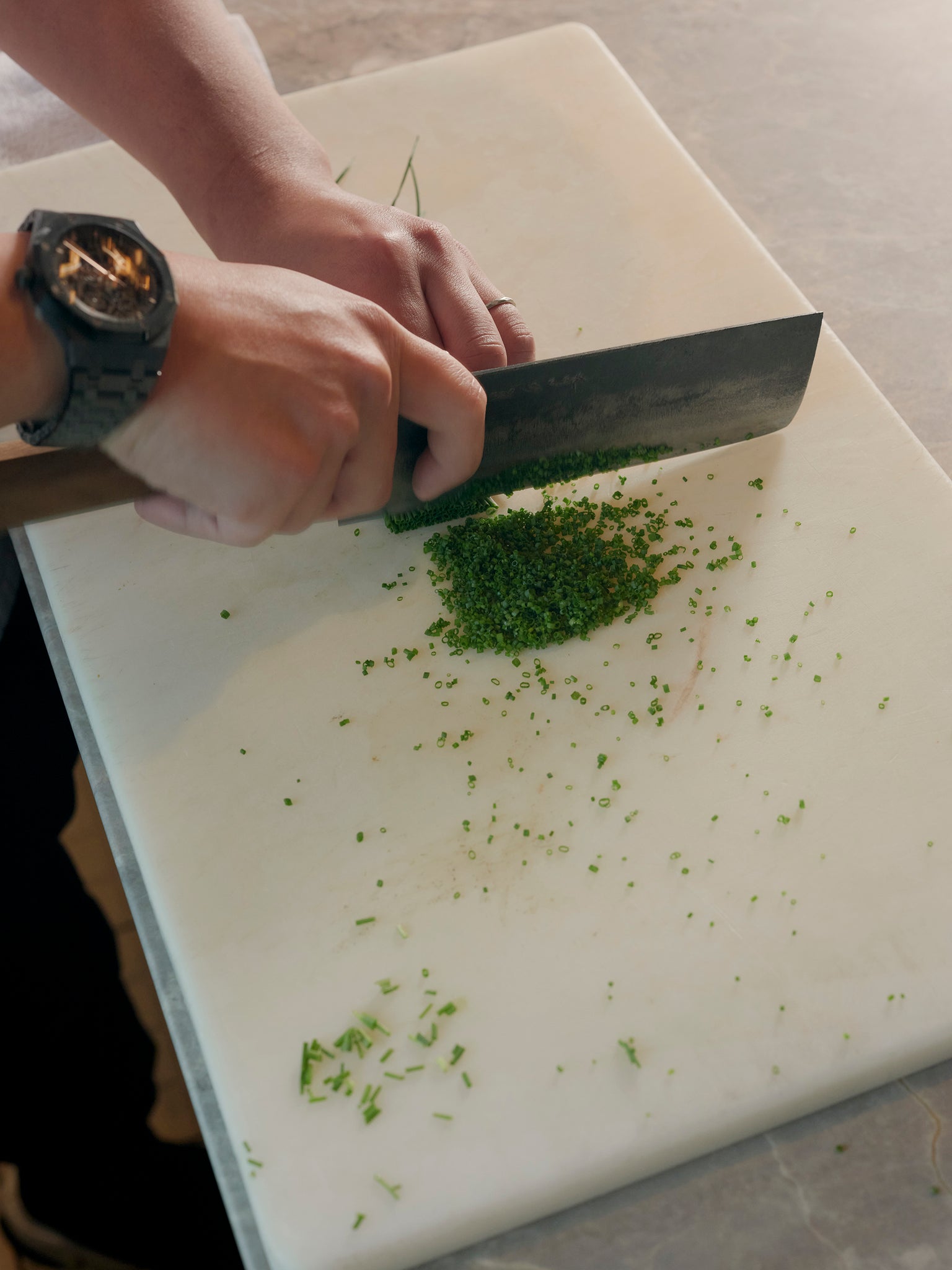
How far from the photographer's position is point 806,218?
73.7 inches

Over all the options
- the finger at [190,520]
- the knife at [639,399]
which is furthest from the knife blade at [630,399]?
the finger at [190,520]

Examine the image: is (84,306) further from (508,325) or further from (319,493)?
(508,325)

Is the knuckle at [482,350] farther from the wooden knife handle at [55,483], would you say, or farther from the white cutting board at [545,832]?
the wooden knife handle at [55,483]

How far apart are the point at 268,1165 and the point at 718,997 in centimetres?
45

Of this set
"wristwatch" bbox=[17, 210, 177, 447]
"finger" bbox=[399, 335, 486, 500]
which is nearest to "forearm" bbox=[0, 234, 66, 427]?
"wristwatch" bbox=[17, 210, 177, 447]

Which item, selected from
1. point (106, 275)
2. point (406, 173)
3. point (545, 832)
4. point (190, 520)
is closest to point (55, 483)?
point (190, 520)

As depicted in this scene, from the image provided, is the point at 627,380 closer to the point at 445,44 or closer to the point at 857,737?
the point at 857,737

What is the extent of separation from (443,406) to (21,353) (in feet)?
1.39

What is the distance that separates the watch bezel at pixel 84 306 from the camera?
83 centimetres

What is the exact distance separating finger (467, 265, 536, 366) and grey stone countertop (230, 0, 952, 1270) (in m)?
0.64

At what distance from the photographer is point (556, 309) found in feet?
4.99

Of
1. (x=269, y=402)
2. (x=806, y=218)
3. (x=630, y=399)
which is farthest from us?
(x=806, y=218)

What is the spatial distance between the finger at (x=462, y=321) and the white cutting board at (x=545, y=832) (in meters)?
0.24

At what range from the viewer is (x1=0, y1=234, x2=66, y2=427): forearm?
834mm
